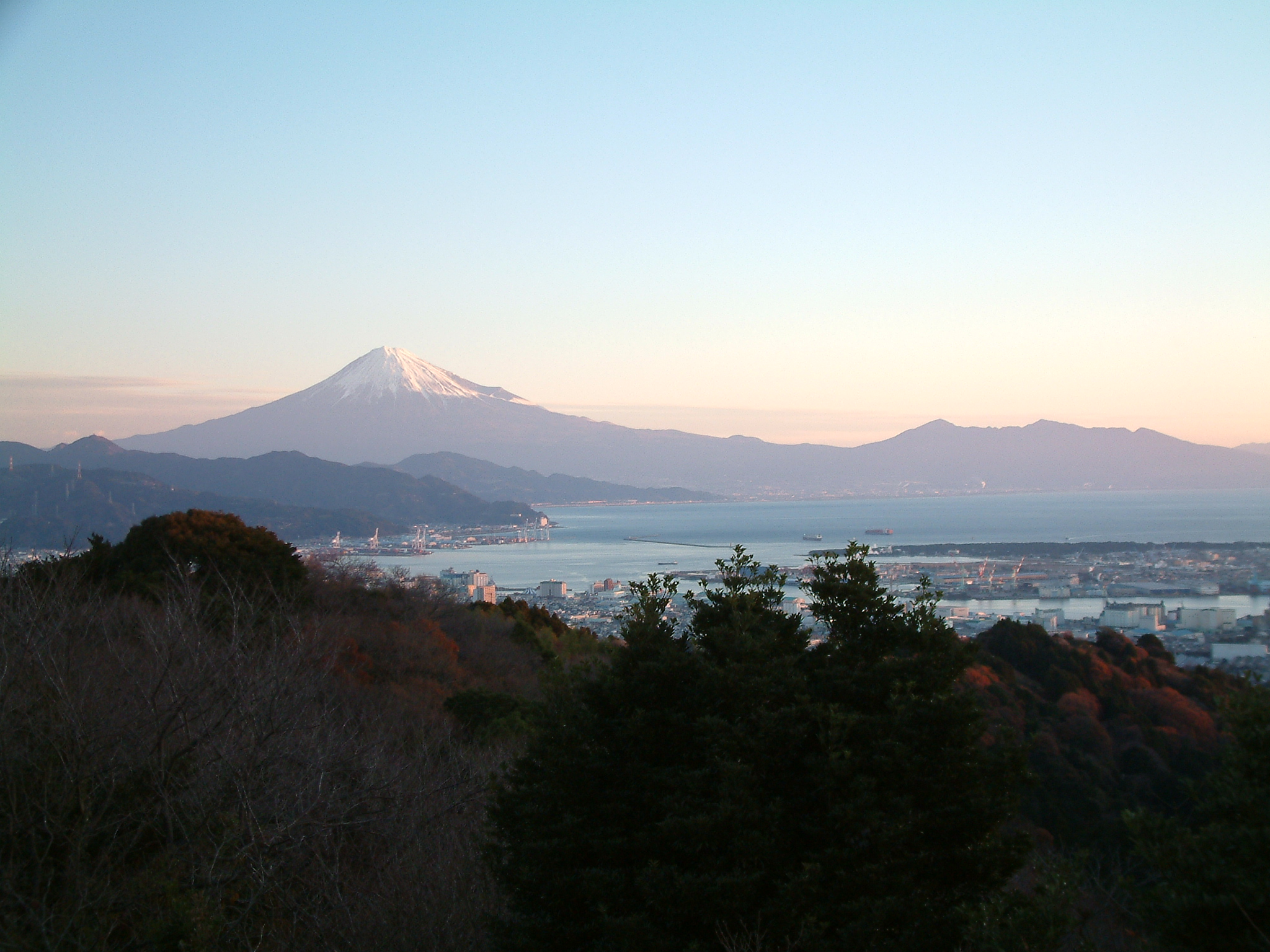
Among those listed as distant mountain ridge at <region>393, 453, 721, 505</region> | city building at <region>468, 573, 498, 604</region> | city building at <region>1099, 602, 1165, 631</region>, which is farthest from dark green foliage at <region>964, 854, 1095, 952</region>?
distant mountain ridge at <region>393, 453, 721, 505</region>

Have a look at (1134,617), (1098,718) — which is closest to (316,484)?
(1134,617)

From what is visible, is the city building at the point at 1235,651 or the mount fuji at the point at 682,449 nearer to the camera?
the city building at the point at 1235,651

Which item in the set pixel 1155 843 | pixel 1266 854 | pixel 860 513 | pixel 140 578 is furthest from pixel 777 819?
pixel 860 513

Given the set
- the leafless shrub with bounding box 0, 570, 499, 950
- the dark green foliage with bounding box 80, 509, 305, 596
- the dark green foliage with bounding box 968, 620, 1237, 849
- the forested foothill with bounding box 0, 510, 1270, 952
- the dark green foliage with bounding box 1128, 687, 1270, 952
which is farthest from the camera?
the dark green foliage with bounding box 80, 509, 305, 596

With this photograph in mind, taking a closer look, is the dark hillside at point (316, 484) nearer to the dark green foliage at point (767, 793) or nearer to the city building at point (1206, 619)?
the city building at point (1206, 619)

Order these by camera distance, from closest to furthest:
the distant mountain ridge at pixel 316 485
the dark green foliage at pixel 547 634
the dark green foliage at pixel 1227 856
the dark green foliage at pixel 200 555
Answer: the dark green foliage at pixel 1227 856
the dark green foliage at pixel 200 555
the dark green foliage at pixel 547 634
the distant mountain ridge at pixel 316 485

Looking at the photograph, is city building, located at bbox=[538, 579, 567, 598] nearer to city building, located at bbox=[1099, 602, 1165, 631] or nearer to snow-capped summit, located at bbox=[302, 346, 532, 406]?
city building, located at bbox=[1099, 602, 1165, 631]

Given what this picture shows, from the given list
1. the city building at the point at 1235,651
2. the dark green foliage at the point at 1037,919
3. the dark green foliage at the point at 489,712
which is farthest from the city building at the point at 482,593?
the dark green foliage at the point at 1037,919
